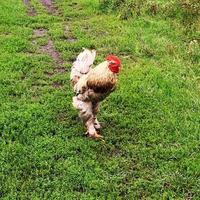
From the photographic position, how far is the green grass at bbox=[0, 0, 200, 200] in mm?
8250

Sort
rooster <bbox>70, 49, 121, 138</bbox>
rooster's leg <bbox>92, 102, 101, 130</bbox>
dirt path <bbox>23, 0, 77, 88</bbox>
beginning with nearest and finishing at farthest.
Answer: rooster <bbox>70, 49, 121, 138</bbox> < rooster's leg <bbox>92, 102, 101, 130</bbox> < dirt path <bbox>23, 0, 77, 88</bbox>

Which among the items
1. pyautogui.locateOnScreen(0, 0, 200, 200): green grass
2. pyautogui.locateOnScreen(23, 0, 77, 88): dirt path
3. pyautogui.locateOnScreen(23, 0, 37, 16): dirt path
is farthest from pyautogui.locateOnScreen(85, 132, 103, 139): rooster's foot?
pyautogui.locateOnScreen(23, 0, 37, 16): dirt path

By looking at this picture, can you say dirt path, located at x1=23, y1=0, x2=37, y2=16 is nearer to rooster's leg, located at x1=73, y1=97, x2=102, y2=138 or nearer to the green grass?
the green grass

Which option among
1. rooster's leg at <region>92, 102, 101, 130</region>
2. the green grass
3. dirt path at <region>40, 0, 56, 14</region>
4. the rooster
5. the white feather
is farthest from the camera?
dirt path at <region>40, 0, 56, 14</region>

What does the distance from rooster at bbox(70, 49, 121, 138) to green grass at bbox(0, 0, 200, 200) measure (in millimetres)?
379

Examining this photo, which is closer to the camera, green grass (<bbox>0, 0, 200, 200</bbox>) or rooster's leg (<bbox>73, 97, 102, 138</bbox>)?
green grass (<bbox>0, 0, 200, 200</bbox>)

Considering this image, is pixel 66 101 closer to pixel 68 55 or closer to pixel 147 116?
pixel 147 116

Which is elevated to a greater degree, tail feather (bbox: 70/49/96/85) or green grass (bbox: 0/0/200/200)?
tail feather (bbox: 70/49/96/85)

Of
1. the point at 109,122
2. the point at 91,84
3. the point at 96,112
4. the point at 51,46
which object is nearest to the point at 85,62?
the point at 91,84

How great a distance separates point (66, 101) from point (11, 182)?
325 centimetres

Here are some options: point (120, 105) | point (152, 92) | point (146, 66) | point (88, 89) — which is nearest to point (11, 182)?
point (88, 89)

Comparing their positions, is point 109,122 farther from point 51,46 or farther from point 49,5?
point 49,5

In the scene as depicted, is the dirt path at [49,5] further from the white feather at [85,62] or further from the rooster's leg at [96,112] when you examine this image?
the rooster's leg at [96,112]

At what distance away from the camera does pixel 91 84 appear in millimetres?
9242
